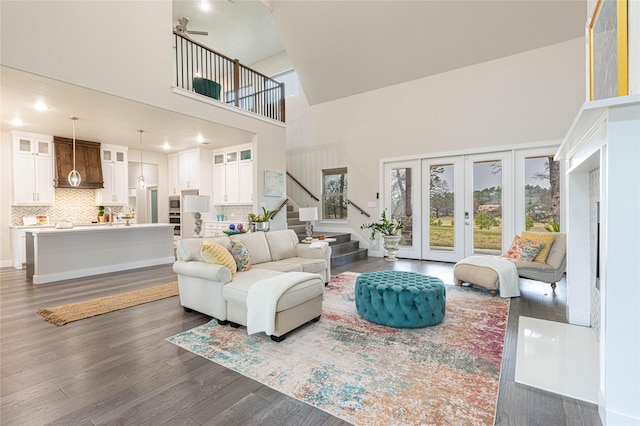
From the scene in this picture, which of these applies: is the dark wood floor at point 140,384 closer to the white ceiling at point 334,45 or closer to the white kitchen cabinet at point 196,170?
the white ceiling at point 334,45

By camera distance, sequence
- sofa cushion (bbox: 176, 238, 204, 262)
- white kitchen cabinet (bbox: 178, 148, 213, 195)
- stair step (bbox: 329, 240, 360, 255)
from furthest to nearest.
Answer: white kitchen cabinet (bbox: 178, 148, 213, 195) → stair step (bbox: 329, 240, 360, 255) → sofa cushion (bbox: 176, 238, 204, 262)

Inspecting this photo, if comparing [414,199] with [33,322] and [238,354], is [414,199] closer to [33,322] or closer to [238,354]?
[238,354]

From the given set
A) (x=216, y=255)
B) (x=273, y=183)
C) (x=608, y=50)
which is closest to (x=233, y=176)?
(x=273, y=183)

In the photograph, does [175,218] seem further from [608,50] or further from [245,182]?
[608,50]

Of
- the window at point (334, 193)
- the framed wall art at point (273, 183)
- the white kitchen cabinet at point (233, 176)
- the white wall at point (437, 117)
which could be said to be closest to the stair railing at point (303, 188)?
the white wall at point (437, 117)

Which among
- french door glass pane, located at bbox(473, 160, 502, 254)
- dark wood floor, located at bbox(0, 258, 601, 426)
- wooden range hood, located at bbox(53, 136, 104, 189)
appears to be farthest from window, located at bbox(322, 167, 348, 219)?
wooden range hood, located at bbox(53, 136, 104, 189)

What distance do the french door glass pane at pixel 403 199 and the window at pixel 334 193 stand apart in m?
1.41

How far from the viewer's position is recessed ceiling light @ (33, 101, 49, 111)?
15.5 ft

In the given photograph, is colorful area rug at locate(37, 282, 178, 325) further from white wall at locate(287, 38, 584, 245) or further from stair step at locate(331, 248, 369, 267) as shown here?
white wall at locate(287, 38, 584, 245)

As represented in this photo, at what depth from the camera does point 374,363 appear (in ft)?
7.44

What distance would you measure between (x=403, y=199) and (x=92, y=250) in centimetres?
658

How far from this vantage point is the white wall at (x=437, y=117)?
17.5ft

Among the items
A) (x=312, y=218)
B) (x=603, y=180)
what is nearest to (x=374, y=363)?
(x=603, y=180)

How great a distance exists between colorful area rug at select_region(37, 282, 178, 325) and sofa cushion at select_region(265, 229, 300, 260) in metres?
1.50
